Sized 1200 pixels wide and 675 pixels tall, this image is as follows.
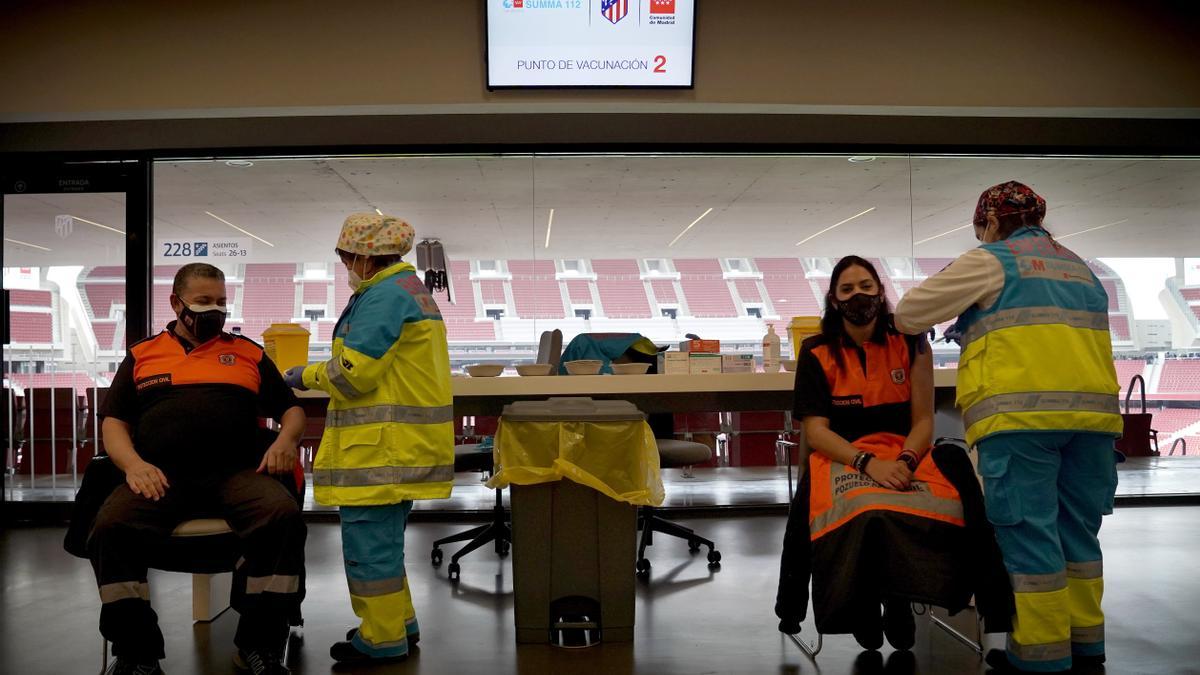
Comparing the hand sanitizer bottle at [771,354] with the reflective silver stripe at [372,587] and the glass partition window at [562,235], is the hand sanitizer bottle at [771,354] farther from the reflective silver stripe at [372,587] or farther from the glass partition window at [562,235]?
the reflective silver stripe at [372,587]

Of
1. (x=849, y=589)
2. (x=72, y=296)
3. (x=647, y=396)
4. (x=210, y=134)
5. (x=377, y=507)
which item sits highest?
(x=210, y=134)

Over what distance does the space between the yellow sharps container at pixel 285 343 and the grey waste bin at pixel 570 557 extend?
1.26m

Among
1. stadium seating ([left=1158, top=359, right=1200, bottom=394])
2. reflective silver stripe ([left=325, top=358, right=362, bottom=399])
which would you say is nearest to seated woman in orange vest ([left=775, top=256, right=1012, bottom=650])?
reflective silver stripe ([left=325, top=358, right=362, bottom=399])

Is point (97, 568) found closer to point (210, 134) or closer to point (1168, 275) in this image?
point (210, 134)

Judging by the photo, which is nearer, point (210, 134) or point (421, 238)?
point (210, 134)

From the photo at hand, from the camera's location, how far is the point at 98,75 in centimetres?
496

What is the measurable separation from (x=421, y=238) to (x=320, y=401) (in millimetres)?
2021

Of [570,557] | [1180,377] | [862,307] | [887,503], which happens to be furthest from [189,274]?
[1180,377]

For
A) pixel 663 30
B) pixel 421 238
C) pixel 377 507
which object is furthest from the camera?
pixel 421 238

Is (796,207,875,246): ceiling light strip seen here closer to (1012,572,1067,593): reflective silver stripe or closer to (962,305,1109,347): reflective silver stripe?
(962,305,1109,347): reflective silver stripe

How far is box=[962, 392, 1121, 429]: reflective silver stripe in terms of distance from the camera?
7.90 feet

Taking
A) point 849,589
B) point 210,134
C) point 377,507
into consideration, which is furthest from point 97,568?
point 210,134

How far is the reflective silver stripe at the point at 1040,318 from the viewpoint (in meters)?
2.45

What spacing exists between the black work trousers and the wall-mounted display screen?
9.54 feet
